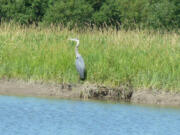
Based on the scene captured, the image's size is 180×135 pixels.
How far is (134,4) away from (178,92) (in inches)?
495

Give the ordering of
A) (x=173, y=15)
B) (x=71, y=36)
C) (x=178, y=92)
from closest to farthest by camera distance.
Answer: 1. (x=178, y=92)
2. (x=71, y=36)
3. (x=173, y=15)

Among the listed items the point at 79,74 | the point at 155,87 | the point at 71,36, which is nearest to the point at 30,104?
the point at 79,74

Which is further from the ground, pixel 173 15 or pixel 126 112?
pixel 173 15

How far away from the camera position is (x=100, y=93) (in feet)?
46.1

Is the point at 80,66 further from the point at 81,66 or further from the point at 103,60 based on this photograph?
the point at 103,60

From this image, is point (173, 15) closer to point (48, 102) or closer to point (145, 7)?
point (145, 7)

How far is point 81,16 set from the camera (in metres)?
A: 24.6

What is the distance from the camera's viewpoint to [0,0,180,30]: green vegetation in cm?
2303

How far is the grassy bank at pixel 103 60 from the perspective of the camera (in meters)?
14.2

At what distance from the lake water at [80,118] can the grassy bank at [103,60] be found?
908mm

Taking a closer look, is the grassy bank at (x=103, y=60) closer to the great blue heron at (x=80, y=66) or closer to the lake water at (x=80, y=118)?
the great blue heron at (x=80, y=66)

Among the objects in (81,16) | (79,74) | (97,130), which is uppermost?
(81,16)

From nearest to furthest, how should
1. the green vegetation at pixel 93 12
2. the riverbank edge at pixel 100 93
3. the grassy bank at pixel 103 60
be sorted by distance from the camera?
the riverbank edge at pixel 100 93 → the grassy bank at pixel 103 60 → the green vegetation at pixel 93 12

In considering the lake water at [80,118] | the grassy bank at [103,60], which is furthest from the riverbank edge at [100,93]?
the lake water at [80,118]
